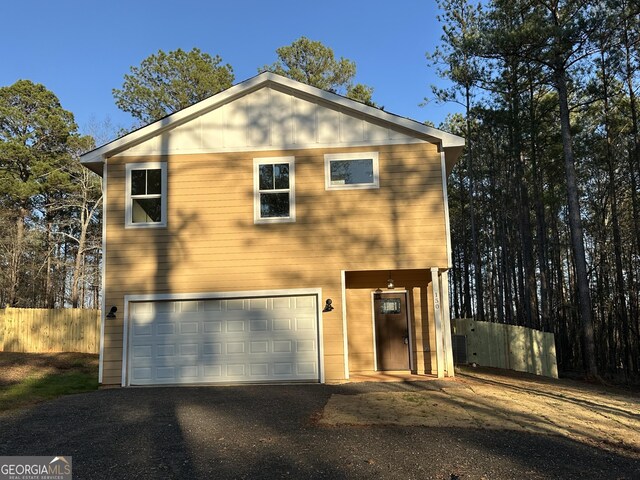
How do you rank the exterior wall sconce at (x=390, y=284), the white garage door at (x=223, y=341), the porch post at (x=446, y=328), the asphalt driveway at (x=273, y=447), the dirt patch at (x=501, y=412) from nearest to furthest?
the asphalt driveway at (x=273, y=447), the dirt patch at (x=501, y=412), the white garage door at (x=223, y=341), the porch post at (x=446, y=328), the exterior wall sconce at (x=390, y=284)

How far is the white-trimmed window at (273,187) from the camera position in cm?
1136

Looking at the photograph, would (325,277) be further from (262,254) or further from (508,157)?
(508,157)

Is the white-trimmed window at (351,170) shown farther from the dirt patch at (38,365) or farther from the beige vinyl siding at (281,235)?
the dirt patch at (38,365)

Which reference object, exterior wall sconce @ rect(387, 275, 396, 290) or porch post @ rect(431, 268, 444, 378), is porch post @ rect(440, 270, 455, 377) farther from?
exterior wall sconce @ rect(387, 275, 396, 290)

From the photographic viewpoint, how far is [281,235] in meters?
11.2

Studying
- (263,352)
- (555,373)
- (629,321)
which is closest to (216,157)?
(263,352)

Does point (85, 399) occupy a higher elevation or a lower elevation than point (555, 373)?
higher

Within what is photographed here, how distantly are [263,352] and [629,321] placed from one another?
17915mm

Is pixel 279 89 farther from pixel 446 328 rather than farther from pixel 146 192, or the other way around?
pixel 446 328

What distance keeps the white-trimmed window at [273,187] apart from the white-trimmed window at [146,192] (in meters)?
2.13

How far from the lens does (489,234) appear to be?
30.1 m

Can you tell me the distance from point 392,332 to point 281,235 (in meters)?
3.73

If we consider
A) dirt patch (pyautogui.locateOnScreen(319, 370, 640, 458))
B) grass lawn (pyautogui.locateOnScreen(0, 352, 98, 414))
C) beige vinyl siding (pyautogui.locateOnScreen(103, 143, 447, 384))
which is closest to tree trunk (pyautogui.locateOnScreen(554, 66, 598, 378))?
dirt patch (pyautogui.locateOnScreen(319, 370, 640, 458))

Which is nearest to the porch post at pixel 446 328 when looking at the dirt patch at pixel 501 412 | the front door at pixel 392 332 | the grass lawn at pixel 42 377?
the dirt patch at pixel 501 412
